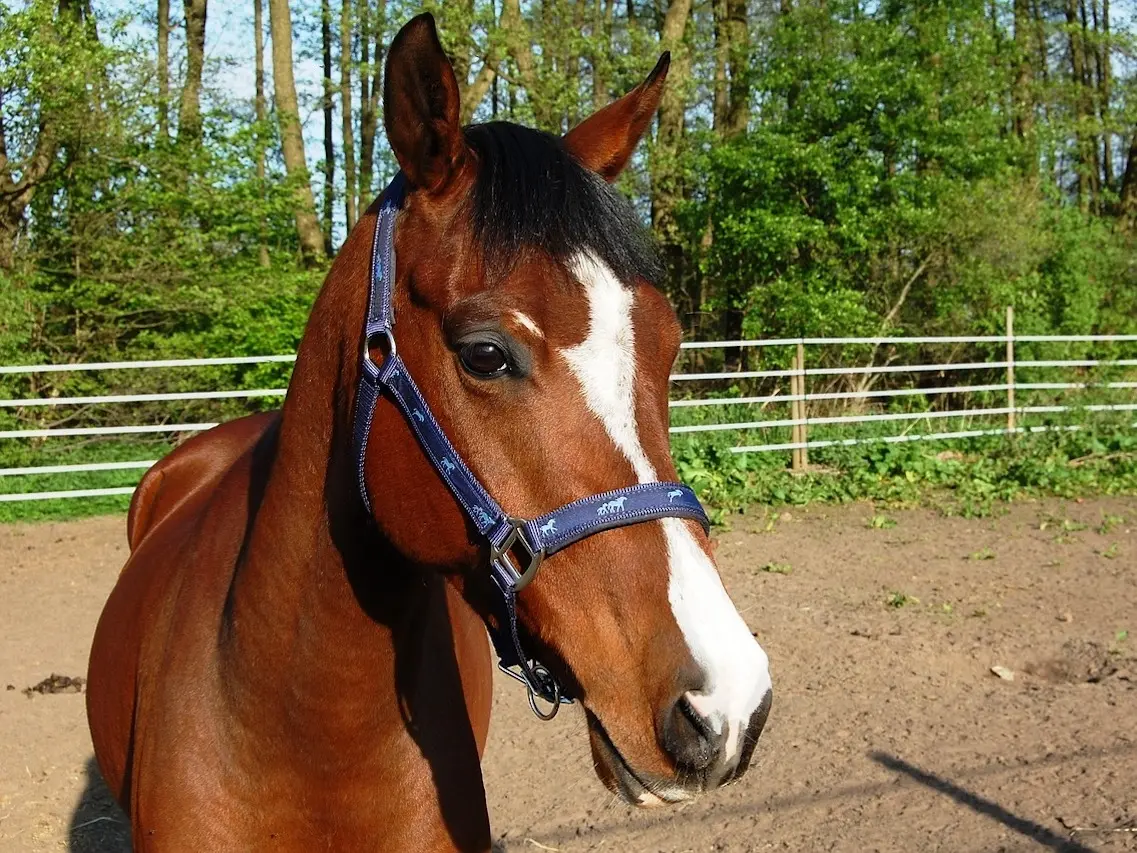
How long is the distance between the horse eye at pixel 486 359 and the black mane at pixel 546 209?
13 cm

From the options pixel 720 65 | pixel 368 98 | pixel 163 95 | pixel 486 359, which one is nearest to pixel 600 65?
pixel 720 65

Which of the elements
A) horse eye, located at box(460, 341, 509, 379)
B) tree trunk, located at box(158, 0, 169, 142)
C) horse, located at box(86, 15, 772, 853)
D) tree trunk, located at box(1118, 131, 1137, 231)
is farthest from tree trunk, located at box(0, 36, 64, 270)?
tree trunk, located at box(1118, 131, 1137, 231)

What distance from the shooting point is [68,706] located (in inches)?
204

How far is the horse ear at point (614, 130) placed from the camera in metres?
1.90

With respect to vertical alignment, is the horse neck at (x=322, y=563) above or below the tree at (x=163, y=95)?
below

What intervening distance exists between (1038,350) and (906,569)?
887cm

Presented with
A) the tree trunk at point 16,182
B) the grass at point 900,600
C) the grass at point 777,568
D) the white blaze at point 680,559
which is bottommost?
the grass at point 900,600

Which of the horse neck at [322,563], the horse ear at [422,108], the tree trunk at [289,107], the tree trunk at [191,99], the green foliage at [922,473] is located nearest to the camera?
the horse ear at [422,108]

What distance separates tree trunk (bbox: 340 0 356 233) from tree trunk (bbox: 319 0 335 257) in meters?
0.28

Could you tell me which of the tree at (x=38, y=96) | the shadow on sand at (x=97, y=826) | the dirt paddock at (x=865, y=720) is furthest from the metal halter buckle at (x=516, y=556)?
the tree at (x=38, y=96)

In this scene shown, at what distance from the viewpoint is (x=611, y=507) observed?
4.64 ft

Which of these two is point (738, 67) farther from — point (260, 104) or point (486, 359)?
point (486, 359)

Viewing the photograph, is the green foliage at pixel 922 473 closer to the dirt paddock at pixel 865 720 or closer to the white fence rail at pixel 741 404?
the white fence rail at pixel 741 404

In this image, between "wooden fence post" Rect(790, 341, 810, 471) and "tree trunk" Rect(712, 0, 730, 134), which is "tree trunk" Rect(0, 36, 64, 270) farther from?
"tree trunk" Rect(712, 0, 730, 134)
